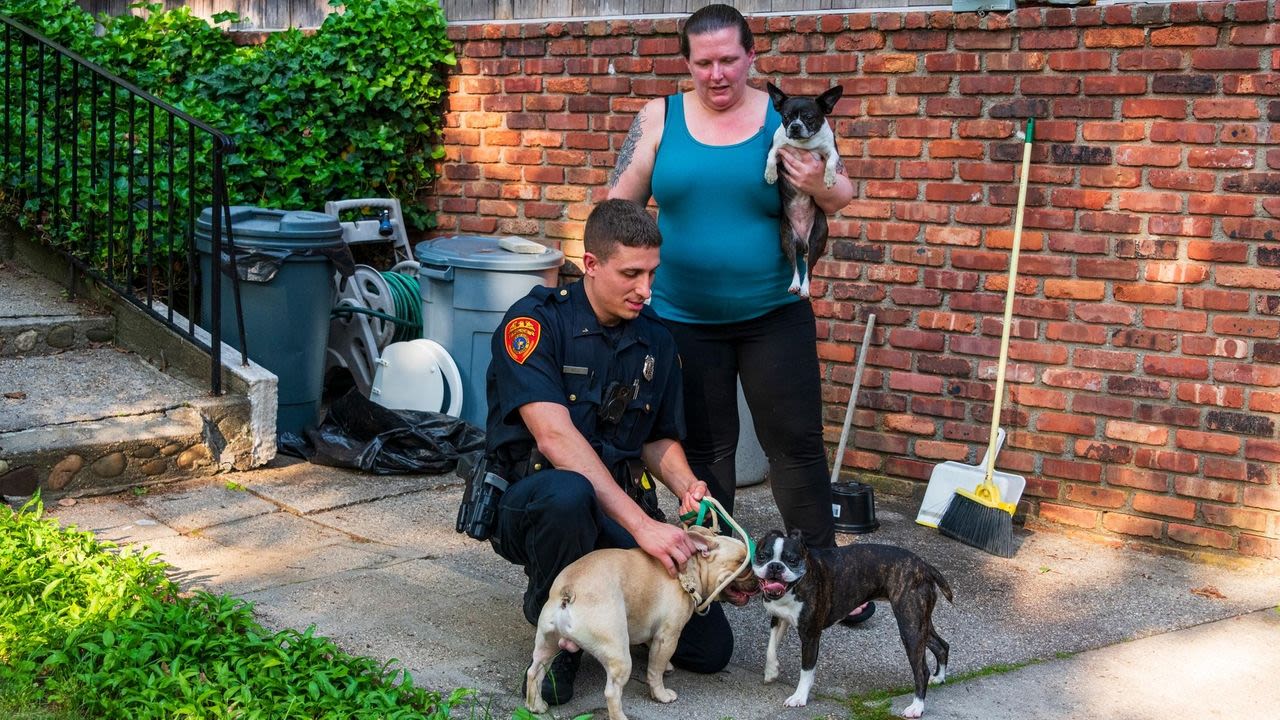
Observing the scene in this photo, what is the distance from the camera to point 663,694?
3.45 metres

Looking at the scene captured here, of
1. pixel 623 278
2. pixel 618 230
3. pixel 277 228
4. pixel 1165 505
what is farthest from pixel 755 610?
pixel 277 228

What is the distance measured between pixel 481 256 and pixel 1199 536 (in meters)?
3.43

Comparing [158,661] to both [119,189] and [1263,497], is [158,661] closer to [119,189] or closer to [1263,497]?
[119,189]

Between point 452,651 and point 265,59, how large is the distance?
4702mm

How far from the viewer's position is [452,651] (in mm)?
3736

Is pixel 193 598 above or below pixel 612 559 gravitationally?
below

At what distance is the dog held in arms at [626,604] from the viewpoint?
3.16 metres

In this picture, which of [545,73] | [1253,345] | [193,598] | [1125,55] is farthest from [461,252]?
[1253,345]

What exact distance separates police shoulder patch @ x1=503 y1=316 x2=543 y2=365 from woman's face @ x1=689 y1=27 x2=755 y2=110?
904mm

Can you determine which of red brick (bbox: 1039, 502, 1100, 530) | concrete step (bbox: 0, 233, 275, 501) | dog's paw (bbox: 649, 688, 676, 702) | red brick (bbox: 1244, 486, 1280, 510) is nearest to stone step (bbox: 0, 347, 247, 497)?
concrete step (bbox: 0, 233, 275, 501)

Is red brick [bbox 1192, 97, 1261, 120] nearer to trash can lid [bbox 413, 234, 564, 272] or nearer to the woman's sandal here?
the woman's sandal

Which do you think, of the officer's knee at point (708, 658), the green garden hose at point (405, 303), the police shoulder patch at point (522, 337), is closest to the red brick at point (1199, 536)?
the officer's knee at point (708, 658)

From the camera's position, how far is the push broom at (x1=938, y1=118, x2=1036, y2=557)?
515cm

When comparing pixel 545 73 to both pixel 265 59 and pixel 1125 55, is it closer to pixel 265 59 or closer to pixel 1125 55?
pixel 265 59
